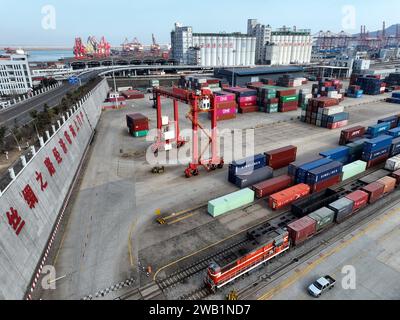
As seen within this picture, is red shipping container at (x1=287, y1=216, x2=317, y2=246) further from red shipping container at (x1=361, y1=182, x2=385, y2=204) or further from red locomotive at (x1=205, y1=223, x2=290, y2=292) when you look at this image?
red shipping container at (x1=361, y1=182, x2=385, y2=204)

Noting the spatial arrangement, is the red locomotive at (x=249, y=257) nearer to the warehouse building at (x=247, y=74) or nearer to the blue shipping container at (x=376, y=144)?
the blue shipping container at (x=376, y=144)

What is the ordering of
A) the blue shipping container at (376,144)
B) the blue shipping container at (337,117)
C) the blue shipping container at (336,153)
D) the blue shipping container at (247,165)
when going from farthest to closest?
the blue shipping container at (337,117) < the blue shipping container at (376,144) < the blue shipping container at (336,153) < the blue shipping container at (247,165)

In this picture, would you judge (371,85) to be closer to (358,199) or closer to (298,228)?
(358,199)

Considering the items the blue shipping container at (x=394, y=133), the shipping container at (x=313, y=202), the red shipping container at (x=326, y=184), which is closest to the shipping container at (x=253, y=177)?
the red shipping container at (x=326, y=184)

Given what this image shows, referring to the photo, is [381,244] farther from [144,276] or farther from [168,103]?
[168,103]

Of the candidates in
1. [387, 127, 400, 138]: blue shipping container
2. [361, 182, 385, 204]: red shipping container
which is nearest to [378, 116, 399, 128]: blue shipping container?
[387, 127, 400, 138]: blue shipping container

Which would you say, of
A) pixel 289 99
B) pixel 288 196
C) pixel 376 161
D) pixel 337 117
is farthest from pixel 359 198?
pixel 289 99
